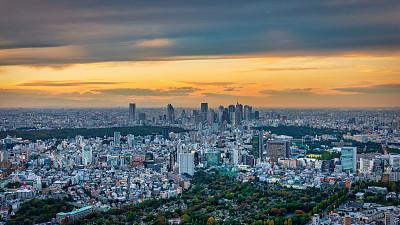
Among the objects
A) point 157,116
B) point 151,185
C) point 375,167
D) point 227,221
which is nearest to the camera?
point 227,221

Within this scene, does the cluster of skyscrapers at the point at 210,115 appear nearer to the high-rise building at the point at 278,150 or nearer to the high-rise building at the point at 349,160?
the high-rise building at the point at 278,150

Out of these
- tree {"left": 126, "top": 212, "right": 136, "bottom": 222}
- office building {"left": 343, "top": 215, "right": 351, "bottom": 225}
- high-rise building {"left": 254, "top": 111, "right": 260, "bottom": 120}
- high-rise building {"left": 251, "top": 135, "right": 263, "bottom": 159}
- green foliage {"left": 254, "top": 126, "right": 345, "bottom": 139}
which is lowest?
tree {"left": 126, "top": 212, "right": 136, "bottom": 222}

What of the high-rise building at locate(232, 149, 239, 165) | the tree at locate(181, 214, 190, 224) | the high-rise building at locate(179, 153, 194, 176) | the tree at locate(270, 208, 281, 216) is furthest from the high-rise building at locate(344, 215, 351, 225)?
the high-rise building at locate(232, 149, 239, 165)

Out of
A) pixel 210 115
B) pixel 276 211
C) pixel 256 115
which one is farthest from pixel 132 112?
pixel 276 211

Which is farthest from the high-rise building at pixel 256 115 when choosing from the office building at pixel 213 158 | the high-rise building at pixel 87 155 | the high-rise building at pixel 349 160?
the high-rise building at pixel 349 160

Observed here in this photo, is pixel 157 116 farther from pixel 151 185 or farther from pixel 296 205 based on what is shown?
pixel 296 205

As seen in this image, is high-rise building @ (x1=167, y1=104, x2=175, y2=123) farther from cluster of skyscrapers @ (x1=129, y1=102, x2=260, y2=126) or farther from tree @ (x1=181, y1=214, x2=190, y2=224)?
tree @ (x1=181, y1=214, x2=190, y2=224)

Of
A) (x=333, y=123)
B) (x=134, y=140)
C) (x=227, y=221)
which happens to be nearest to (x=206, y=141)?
(x=134, y=140)
